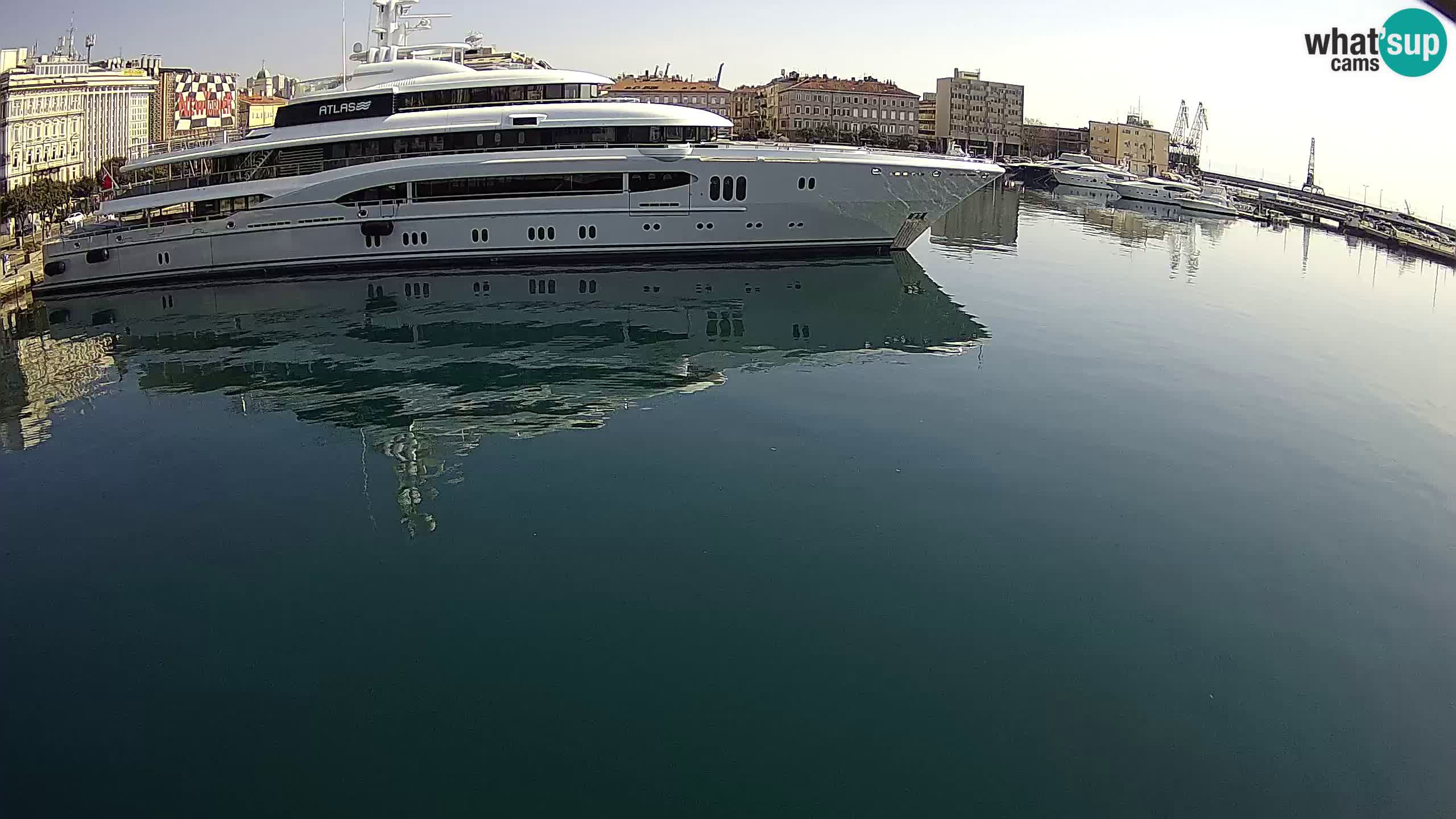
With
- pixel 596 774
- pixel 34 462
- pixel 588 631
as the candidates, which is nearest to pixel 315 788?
pixel 596 774

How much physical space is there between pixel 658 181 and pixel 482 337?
7738 millimetres

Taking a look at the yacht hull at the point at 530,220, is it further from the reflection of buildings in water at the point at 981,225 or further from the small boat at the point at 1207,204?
the small boat at the point at 1207,204

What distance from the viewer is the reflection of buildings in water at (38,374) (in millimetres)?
13336

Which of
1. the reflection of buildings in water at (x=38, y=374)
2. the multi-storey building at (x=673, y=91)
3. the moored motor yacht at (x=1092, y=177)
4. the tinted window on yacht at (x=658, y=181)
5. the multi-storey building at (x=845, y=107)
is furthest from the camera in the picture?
the multi-storey building at (x=845, y=107)

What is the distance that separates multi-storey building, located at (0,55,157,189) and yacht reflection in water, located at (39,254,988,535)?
29.4 metres

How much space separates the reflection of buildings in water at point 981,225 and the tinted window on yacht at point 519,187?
37.7 feet

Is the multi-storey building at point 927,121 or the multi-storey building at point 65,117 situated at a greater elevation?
the multi-storey building at point 927,121

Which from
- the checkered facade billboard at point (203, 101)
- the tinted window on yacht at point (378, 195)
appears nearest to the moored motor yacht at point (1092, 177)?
the tinted window on yacht at point (378, 195)

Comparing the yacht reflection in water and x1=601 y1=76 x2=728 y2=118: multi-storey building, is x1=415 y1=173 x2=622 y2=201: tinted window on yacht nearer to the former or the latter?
the yacht reflection in water

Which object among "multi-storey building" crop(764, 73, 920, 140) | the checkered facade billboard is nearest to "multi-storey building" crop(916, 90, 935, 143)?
"multi-storey building" crop(764, 73, 920, 140)

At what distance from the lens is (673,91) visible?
240ft

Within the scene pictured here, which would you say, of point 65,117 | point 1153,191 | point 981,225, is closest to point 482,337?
point 981,225

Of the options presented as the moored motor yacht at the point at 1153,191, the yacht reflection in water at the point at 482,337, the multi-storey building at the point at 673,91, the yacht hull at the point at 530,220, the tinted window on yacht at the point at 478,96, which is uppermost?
the multi-storey building at the point at 673,91

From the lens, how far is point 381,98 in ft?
80.4
